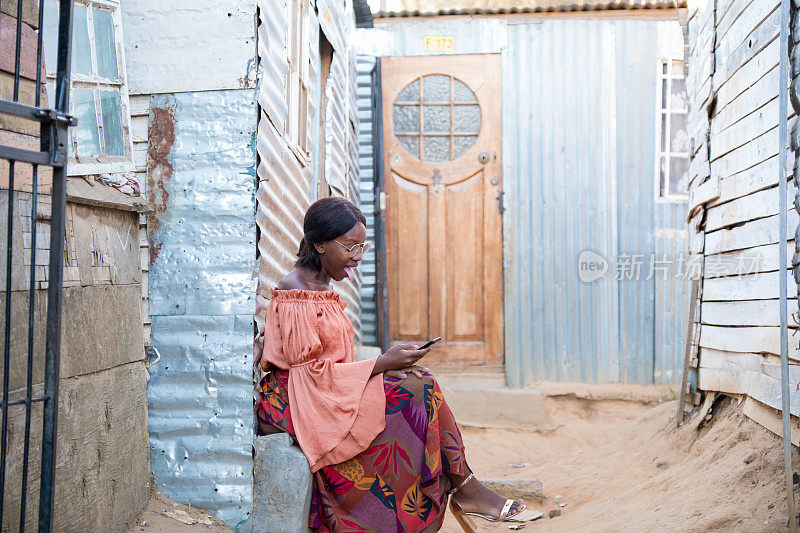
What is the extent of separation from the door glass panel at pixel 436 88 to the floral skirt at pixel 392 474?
4.45m

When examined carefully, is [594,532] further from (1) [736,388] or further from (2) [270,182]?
(2) [270,182]

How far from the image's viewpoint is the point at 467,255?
6766 millimetres

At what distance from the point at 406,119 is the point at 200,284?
4294 millimetres

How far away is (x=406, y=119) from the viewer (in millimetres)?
6883

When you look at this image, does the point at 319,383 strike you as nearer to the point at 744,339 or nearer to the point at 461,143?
the point at 744,339

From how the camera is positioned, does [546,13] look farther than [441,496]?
Yes

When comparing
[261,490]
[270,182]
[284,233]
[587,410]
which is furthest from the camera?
[587,410]

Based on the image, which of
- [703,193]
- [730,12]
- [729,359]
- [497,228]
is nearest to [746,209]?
[703,193]

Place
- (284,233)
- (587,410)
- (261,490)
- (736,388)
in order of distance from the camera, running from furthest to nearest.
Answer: (587,410) → (736,388) → (284,233) → (261,490)

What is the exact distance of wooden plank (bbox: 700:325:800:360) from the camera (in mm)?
3439

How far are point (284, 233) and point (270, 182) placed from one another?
452 mm

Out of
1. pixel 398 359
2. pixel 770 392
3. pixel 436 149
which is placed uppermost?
pixel 436 149

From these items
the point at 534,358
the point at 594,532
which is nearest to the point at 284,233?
the point at 594,532

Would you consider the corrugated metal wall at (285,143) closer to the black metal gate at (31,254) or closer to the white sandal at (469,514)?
the black metal gate at (31,254)
